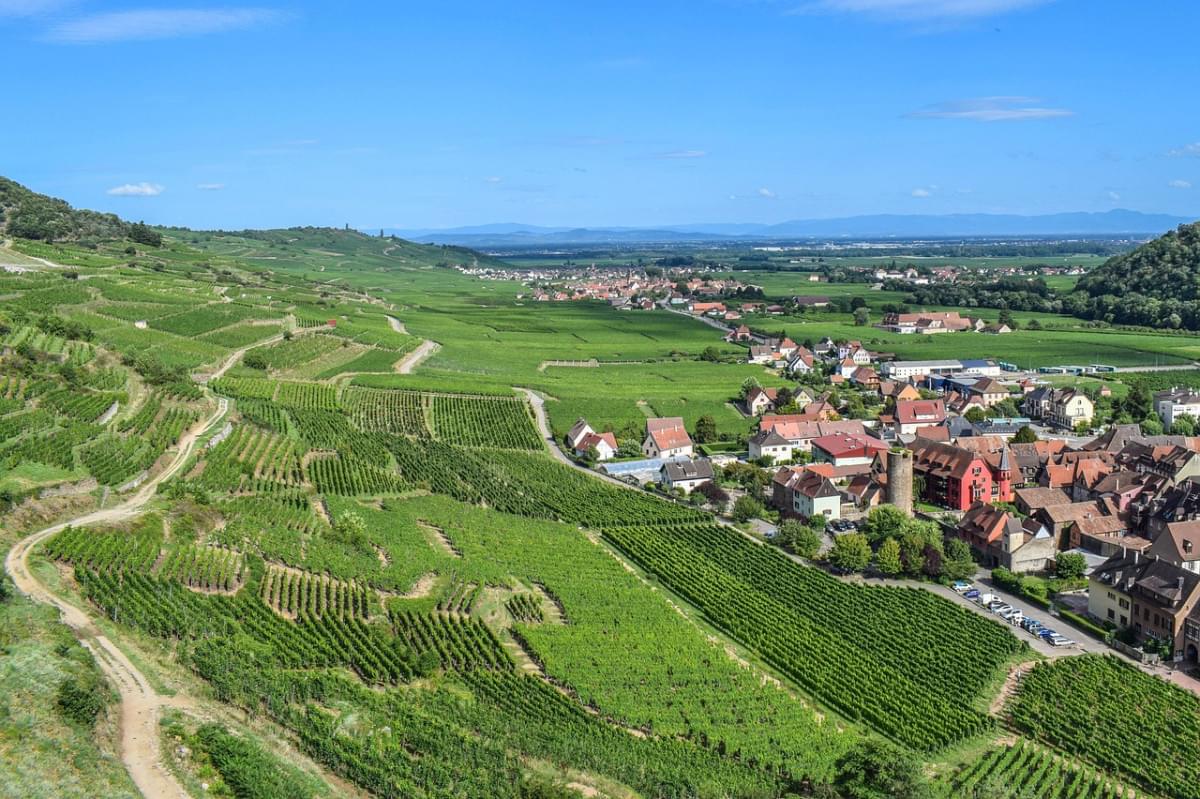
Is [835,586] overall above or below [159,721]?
below

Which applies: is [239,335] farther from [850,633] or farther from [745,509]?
[850,633]

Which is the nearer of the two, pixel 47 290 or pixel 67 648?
pixel 67 648

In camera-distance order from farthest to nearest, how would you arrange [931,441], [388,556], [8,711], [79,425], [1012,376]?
1. [1012,376]
2. [931,441]
3. [79,425]
4. [388,556]
5. [8,711]

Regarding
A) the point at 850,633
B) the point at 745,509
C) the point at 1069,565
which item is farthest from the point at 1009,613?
the point at 745,509

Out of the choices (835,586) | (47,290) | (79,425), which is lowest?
(835,586)

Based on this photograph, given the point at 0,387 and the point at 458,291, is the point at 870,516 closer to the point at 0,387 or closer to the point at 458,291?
the point at 0,387

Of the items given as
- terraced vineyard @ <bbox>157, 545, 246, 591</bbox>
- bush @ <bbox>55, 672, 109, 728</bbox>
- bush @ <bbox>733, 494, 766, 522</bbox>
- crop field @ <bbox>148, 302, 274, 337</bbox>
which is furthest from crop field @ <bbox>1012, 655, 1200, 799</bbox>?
crop field @ <bbox>148, 302, 274, 337</bbox>

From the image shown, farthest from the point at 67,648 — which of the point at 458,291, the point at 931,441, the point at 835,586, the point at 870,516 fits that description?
the point at 458,291
